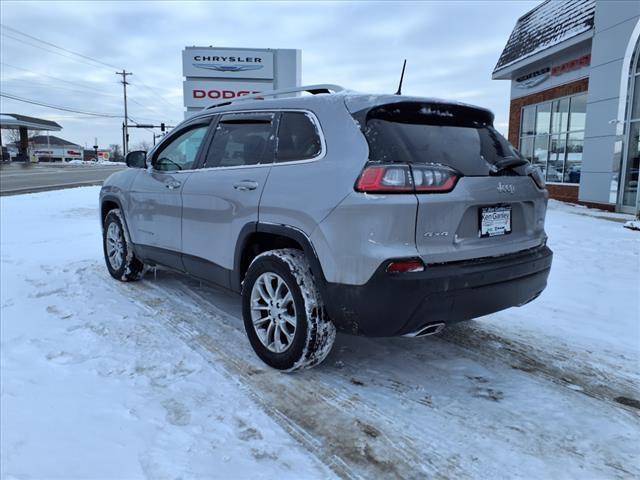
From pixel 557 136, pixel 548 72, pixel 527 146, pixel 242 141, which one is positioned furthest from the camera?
pixel 527 146

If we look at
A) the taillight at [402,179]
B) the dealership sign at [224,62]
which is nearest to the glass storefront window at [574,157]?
the dealership sign at [224,62]

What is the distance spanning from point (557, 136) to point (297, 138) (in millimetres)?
16168

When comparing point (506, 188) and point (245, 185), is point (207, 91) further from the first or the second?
point (506, 188)

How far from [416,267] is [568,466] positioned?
3.91ft

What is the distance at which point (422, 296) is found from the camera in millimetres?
2662

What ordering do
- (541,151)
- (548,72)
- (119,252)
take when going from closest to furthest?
(119,252), (548,72), (541,151)

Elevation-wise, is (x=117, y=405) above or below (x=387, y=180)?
below

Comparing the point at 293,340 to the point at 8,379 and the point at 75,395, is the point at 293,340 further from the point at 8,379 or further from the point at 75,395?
the point at 8,379

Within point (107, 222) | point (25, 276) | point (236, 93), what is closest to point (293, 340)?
point (107, 222)

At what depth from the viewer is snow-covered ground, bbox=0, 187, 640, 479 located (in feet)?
7.67

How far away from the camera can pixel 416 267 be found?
8.77ft

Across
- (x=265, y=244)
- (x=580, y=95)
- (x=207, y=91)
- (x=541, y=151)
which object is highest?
(x=207, y=91)

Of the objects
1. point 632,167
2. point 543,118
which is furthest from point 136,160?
point 543,118

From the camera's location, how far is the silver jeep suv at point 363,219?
8.82 feet
